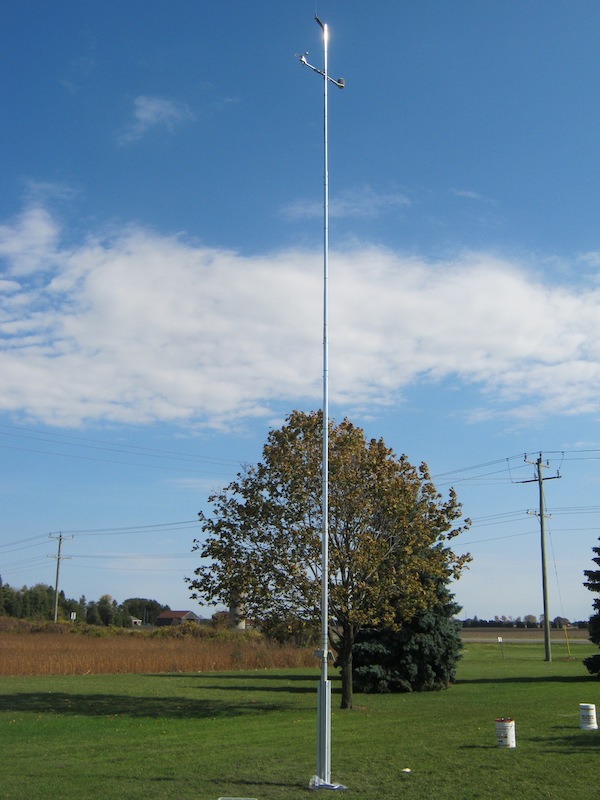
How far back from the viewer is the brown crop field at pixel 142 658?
125 ft

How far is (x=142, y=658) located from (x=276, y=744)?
86.6 feet

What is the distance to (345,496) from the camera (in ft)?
73.5

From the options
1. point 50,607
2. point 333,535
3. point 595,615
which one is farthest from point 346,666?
point 50,607

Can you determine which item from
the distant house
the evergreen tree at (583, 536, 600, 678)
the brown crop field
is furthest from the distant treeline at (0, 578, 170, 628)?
the evergreen tree at (583, 536, 600, 678)

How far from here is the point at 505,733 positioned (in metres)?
15.3

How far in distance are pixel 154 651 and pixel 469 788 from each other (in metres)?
34.8

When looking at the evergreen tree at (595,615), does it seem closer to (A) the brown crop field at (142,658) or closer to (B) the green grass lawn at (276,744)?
(B) the green grass lawn at (276,744)

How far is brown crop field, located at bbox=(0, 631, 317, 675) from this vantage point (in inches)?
1500

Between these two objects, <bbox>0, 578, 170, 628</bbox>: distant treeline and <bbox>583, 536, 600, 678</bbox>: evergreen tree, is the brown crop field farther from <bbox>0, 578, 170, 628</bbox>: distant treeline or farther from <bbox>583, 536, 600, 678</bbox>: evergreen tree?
<bbox>0, 578, 170, 628</bbox>: distant treeline

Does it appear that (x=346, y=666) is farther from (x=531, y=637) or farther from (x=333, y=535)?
(x=531, y=637)

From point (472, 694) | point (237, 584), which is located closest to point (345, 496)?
point (237, 584)

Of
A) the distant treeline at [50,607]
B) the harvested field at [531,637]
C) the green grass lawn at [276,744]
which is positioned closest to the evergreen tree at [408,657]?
the green grass lawn at [276,744]

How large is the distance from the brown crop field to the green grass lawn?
8.22m

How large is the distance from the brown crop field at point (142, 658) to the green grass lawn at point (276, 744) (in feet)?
27.0
